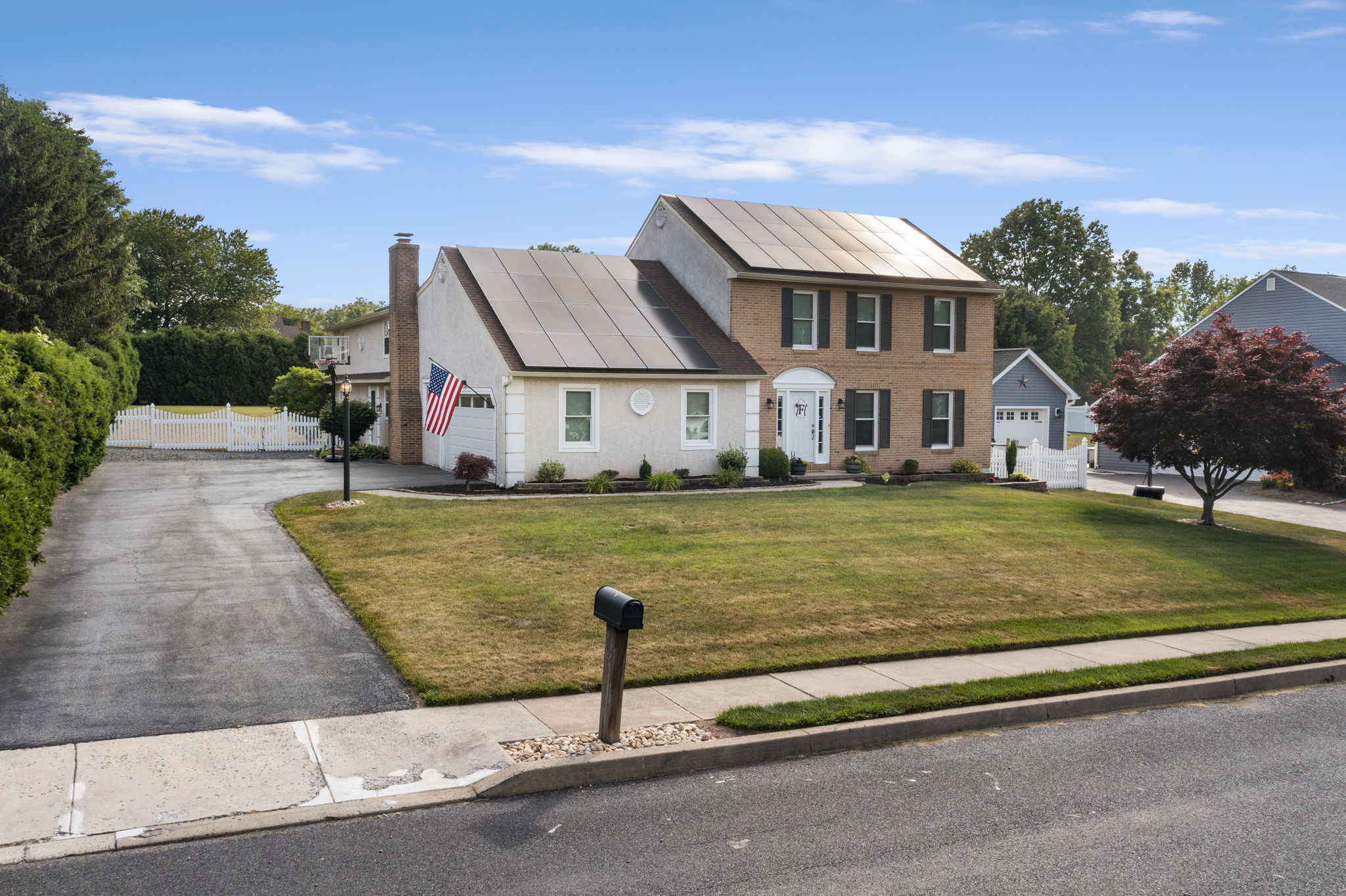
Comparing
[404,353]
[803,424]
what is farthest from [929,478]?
[404,353]

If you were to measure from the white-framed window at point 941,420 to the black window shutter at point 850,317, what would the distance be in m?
3.16

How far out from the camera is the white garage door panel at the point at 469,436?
76.2 ft

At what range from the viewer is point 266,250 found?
69938 millimetres

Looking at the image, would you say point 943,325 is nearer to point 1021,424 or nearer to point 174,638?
point 1021,424

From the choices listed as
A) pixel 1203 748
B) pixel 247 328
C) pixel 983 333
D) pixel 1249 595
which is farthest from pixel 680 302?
pixel 247 328

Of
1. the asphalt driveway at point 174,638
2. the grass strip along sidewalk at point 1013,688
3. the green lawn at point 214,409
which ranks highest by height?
the green lawn at point 214,409

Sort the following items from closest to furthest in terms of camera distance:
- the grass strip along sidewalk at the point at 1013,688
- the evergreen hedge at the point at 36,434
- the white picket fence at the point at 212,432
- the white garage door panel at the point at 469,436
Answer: the grass strip along sidewalk at the point at 1013,688, the evergreen hedge at the point at 36,434, the white garage door panel at the point at 469,436, the white picket fence at the point at 212,432

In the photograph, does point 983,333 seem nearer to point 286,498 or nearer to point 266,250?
point 286,498

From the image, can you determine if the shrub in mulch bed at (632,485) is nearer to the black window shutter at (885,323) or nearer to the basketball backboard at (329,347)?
the black window shutter at (885,323)

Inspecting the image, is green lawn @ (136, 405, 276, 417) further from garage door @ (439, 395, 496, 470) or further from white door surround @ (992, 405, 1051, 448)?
white door surround @ (992, 405, 1051, 448)


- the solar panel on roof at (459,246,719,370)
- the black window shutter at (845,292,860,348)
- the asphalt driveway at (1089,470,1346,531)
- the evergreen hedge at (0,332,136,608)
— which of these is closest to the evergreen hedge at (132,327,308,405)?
the solar panel on roof at (459,246,719,370)

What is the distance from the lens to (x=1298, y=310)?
3744 centimetres

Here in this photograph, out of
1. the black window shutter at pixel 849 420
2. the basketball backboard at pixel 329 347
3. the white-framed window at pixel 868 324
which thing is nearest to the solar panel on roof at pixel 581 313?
the black window shutter at pixel 849 420

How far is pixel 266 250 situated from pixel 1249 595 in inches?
2722
